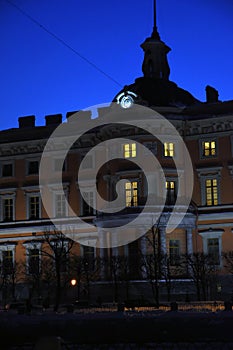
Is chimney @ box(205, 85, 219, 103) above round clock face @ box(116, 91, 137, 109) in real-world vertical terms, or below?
above

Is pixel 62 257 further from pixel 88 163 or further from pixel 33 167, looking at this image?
pixel 33 167

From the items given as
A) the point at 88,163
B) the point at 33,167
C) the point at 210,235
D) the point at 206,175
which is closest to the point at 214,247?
the point at 210,235

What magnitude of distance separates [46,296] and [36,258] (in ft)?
16.5

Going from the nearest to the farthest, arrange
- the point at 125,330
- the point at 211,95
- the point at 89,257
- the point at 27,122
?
the point at 125,330, the point at 89,257, the point at 211,95, the point at 27,122

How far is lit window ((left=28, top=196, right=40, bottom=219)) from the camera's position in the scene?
5900cm

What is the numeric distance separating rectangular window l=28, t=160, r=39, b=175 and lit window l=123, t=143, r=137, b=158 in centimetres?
829

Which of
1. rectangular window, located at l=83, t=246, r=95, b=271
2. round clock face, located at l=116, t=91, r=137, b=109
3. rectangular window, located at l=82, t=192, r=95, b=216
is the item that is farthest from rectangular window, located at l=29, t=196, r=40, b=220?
round clock face, located at l=116, t=91, r=137, b=109

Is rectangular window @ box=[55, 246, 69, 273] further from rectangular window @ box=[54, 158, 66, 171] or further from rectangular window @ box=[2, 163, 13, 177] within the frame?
rectangular window @ box=[2, 163, 13, 177]

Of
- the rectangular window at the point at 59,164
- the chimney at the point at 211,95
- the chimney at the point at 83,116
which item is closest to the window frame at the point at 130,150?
the chimney at the point at 83,116

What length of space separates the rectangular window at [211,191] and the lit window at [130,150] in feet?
18.8

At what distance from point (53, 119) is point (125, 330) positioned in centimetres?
3897

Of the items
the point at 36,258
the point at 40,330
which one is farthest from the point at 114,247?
the point at 40,330

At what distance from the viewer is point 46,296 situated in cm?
5272

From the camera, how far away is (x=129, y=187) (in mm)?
54188
